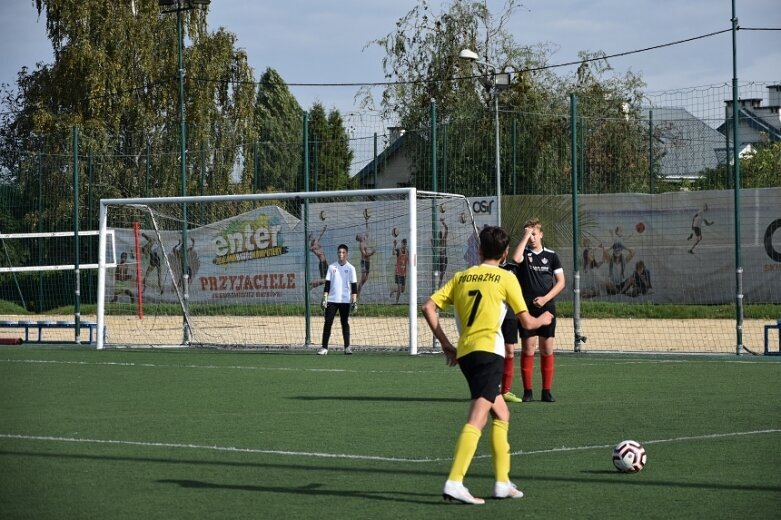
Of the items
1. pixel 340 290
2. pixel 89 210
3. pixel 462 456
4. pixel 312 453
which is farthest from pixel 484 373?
pixel 89 210

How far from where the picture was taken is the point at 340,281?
20.9 meters

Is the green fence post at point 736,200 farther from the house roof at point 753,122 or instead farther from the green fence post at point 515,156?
the green fence post at point 515,156

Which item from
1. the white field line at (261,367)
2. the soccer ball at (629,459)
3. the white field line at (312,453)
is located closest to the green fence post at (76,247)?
the white field line at (261,367)

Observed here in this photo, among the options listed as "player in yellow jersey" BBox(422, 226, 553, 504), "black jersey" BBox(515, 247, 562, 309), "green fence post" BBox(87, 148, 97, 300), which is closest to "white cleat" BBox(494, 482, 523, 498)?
"player in yellow jersey" BBox(422, 226, 553, 504)

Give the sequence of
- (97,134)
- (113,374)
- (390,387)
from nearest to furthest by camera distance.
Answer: (390,387) → (113,374) → (97,134)

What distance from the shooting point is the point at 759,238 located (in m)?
27.4

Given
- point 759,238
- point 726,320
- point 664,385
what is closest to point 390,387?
point 664,385

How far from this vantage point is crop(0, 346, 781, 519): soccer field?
721 cm

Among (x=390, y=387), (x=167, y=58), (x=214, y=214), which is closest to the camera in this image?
(x=390, y=387)

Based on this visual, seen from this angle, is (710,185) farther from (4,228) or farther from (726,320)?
(4,228)

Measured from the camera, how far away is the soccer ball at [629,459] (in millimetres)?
8219

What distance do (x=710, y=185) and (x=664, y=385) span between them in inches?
483

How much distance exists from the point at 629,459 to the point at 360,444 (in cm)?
256

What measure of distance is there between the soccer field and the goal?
5485 mm
